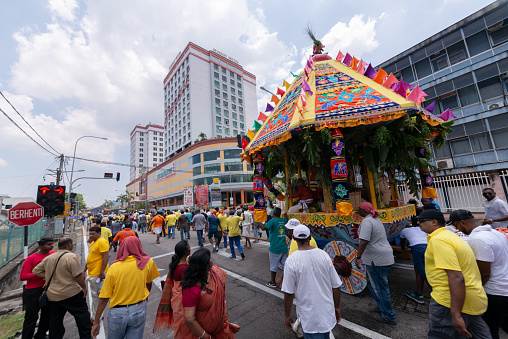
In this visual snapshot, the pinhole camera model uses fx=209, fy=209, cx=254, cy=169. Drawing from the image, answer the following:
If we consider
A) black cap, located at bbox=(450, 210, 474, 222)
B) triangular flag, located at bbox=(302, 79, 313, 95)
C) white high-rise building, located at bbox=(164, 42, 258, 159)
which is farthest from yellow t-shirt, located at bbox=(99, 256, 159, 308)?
white high-rise building, located at bbox=(164, 42, 258, 159)

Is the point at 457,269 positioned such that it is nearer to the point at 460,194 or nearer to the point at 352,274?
the point at 352,274

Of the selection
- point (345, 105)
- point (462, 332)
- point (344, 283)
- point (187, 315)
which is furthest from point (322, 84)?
point (187, 315)

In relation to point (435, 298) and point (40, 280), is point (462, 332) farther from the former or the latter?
point (40, 280)

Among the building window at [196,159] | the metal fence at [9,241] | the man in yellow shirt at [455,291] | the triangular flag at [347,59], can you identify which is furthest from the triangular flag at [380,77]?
the building window at [196,159]

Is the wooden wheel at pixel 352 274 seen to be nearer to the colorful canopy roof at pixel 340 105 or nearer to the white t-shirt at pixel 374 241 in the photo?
the white t-shirt at pixel 374 241

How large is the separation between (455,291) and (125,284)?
353cm

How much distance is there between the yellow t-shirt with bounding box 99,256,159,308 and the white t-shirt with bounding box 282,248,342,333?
1.79 meters

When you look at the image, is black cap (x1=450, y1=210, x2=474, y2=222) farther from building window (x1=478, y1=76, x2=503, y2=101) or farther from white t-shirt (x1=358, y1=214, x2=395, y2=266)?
building window (x1=478, y1=76, x2=503, y2=101)

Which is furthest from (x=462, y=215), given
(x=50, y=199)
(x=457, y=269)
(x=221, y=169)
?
(x=221, y=169)

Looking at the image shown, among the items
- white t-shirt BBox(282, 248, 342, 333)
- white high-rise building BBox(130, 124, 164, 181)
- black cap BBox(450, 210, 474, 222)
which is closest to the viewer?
white t-shirt BBox(282, 248, 342, 333)

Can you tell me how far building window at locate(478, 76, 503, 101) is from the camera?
42.5ft

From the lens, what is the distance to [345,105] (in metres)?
5.05

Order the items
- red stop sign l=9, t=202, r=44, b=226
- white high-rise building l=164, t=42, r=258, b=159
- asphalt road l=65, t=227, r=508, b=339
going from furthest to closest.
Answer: white high-rise building l=164, t=42, r=258, b=159 < red stop sign l=9, t=202, r=44, b=226 < asphalt road l=65, t=227, r=508, b=339

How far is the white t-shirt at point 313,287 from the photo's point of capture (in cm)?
218
